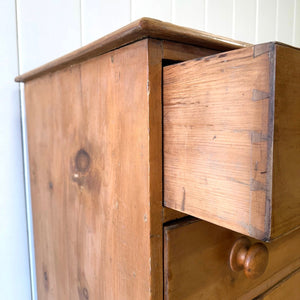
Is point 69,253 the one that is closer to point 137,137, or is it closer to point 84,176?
point 84,176

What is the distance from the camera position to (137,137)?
1.23 feet

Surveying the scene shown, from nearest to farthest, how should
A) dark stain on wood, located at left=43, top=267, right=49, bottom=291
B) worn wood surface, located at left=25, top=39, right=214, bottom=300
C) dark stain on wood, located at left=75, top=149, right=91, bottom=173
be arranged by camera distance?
worn wood surface, located at left=25, top=39, right=214, bottom=300 → dark stain on wood, located at left=75, top=149, right=91, bottom=173 → dark stain on wood, located at left=43, top=267, right=49, bottom=291

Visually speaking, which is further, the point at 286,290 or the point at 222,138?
the point at 286,290

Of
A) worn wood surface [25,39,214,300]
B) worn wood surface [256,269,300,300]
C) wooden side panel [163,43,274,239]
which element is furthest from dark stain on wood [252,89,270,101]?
worn wood surface [256,269,300,300]

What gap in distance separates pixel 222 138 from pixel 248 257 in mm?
205

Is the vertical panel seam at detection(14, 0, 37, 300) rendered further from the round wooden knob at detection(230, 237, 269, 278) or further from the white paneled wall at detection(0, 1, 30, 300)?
the round wooden knob at detection(230, 237, 269, 278)

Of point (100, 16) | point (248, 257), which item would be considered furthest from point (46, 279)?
point (100, 16)

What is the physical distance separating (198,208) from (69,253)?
1.13 feet

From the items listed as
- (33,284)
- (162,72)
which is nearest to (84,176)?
(162,72)

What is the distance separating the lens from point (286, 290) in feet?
1.82

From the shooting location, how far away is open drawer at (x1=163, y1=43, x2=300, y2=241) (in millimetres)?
271

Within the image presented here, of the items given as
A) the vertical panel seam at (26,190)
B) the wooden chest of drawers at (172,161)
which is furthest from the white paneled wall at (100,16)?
the wooden chest of drawers at (172,161)

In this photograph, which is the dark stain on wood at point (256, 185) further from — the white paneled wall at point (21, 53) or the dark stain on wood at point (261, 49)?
the white paneled wall at point (21, 53)

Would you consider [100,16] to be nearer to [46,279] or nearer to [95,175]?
[95,175]
